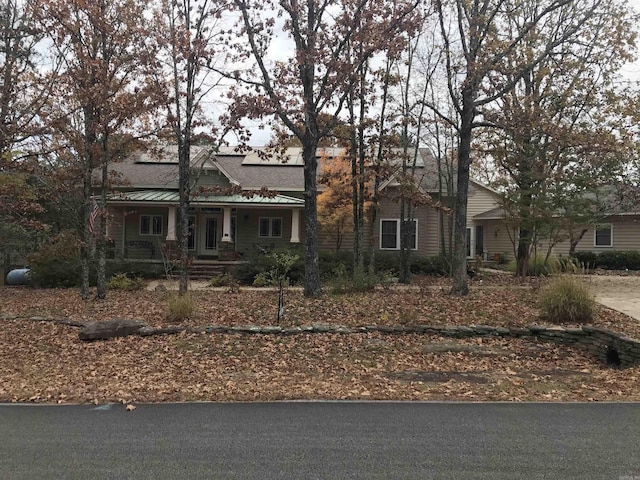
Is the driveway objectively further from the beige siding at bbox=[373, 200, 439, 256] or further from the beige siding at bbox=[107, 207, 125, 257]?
the beige siding at bbox=[107, 207, 125, 257]

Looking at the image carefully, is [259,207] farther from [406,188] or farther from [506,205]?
[506,205]

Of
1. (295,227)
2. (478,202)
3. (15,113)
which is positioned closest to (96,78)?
(15,113)

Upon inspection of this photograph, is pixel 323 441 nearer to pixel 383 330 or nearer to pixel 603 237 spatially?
pixel 383 330

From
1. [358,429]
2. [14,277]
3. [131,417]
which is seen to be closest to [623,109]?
[358,429]

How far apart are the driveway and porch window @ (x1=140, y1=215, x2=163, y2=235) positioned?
1826 centimetres

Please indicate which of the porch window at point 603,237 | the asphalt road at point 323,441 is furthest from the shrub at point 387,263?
the asphalt road at point 323,441

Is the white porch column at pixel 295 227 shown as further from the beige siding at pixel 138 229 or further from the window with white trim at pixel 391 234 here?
the beige siding at pixel 138 229

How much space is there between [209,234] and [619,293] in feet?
55.9

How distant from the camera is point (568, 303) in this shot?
10.0 meters

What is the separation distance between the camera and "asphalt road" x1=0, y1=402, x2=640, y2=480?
3941 millimetres

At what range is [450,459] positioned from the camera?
415 cm

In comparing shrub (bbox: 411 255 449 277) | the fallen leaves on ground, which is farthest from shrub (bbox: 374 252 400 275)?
the fallen leaves on ground

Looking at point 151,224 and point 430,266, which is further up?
point 151,224

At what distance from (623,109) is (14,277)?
2411cm
